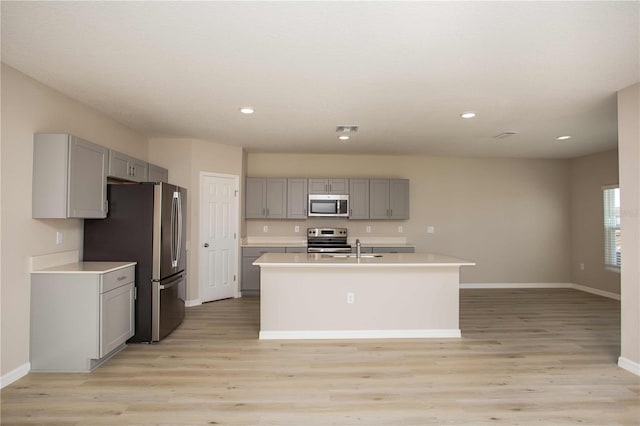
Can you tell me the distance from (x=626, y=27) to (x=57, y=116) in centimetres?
447

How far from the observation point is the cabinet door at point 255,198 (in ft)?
20.6

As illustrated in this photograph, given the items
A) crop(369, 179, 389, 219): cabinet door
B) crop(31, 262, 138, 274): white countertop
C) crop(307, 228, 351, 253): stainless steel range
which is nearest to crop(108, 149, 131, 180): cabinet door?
crop(31, 262, 138, 274): white countertop

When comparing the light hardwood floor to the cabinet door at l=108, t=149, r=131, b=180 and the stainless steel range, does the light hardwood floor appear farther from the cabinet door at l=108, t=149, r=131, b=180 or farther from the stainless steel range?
the stainless steel range

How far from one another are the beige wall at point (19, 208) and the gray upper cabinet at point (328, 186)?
3.76 m

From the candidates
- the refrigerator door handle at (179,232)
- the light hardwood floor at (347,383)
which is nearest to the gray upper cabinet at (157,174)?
the refrigerator door handle at (179,232)

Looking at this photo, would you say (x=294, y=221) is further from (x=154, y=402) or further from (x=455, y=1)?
(x=455, y=1)

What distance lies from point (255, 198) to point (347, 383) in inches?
158

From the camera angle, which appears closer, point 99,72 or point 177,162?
point 99,72

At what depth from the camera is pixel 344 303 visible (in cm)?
401

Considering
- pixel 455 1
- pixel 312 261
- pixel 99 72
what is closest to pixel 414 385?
pixel 312 261

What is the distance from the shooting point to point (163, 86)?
10.8 ft

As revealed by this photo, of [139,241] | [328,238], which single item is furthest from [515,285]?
[139,241]

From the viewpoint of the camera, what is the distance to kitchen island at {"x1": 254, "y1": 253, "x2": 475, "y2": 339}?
157 inches

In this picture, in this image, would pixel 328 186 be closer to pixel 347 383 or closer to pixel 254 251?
pixel 254 251
